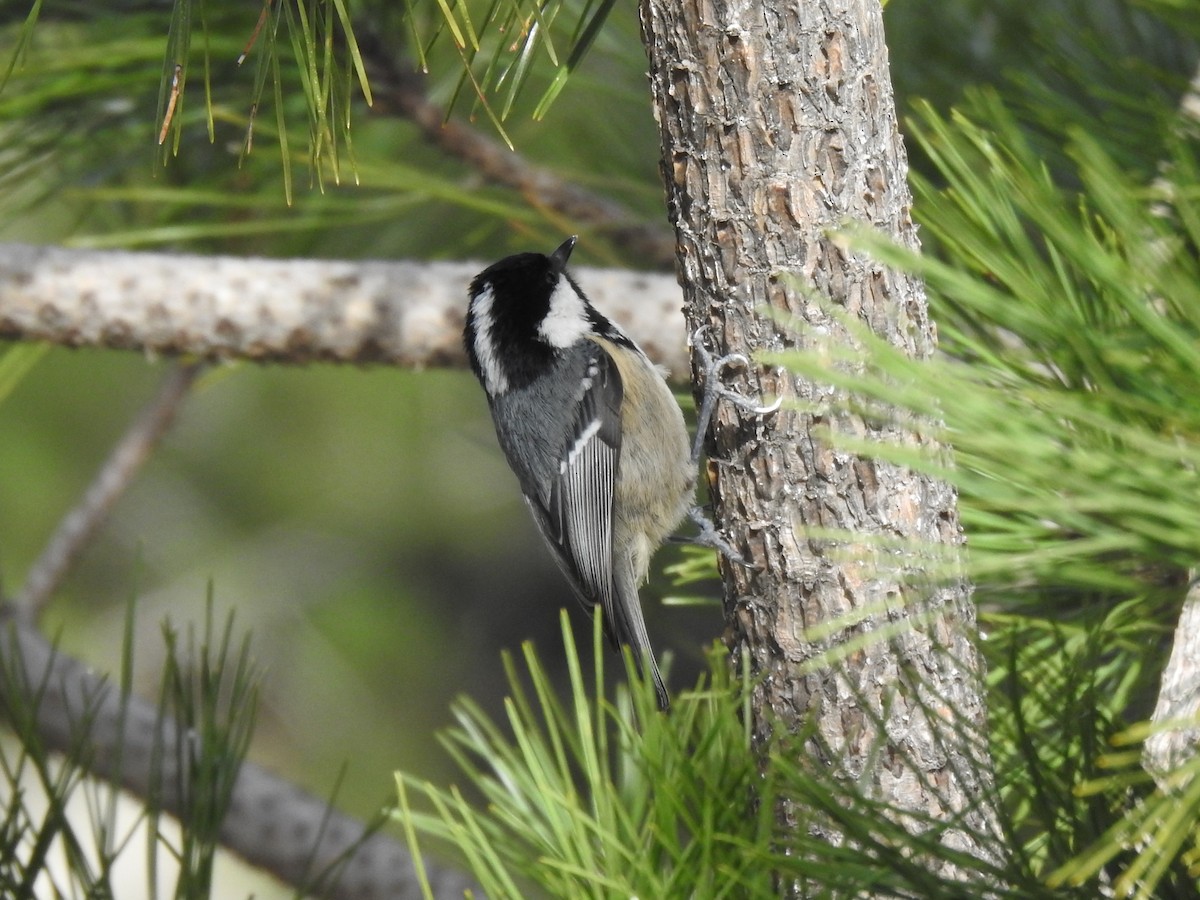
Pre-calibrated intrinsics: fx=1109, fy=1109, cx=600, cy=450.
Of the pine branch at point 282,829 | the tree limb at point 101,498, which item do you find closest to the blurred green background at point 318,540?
the tree limb at point 101,498

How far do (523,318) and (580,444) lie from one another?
21 centimetres

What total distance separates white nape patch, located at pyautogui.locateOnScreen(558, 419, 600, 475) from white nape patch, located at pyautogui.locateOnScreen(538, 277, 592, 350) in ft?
0.43

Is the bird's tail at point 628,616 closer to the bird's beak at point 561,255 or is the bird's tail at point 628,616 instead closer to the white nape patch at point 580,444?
the white nape patch at point 580,444

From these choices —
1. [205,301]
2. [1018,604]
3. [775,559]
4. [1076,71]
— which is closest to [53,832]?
[775,559]

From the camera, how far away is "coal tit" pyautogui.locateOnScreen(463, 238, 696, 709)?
1.60 metres

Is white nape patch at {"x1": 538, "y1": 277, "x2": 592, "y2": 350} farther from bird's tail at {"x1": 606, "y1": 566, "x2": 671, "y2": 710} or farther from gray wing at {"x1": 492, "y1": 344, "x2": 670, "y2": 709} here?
bird's tail at {"x1": 606, "y1": 566, "x2": 671, "y2": 710}

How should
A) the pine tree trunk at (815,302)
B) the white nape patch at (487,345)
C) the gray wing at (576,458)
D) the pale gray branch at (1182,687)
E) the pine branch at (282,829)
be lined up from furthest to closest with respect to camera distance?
the gray wing at (576,458) → the white nape patch at (487,345) → the pine branch at (282,829) → the pine tree trunk at (815,302) → the pale gray branch at (1182,687)

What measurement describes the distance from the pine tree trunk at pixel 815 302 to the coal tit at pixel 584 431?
70 cm

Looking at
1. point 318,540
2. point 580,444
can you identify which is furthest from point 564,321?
point 318,540

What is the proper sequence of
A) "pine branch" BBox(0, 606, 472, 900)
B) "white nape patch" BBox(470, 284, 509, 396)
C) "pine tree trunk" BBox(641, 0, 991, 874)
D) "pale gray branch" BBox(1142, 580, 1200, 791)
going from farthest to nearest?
"white nape patch" BBox(470, 284, 509, 396)
"pine branch" BBox(0, 606, 472, 900)
"pine tree trunk" BBox(641, 0, 991, 874)
"pale gray branch" BBox(1142, 580, 1200, 791)

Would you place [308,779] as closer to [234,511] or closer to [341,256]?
[234,511]

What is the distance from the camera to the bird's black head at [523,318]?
1.54m

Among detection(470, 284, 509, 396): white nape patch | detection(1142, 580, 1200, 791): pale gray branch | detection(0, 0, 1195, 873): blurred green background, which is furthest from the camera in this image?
detection(0, 0, 1195, 873): blurred green background

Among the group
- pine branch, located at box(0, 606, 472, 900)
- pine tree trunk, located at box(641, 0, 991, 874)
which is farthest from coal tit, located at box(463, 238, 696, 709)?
pine tree trunk, located at box(641, 0, 991, 874)
